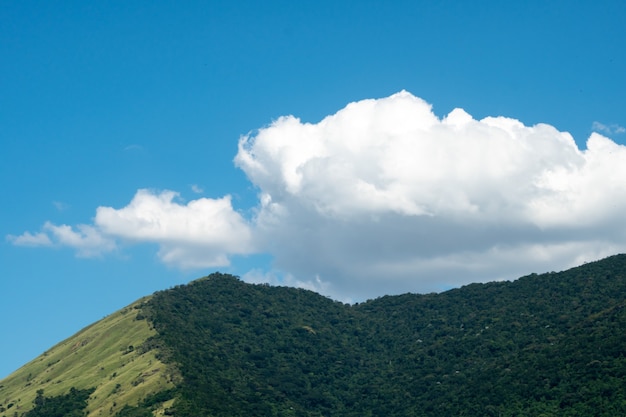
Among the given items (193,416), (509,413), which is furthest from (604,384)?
(193,416)

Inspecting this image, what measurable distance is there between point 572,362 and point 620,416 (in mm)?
32092

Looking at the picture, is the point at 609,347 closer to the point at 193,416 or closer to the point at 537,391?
the point at 537,391

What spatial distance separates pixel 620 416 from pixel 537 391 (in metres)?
28.5

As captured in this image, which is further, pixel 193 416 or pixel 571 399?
pixel 193 416

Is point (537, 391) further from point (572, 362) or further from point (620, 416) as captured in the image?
point (620, 416)

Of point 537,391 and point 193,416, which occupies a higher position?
point 193,416

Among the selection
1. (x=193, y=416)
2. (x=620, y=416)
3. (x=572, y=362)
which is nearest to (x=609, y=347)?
(x=572, y=362)

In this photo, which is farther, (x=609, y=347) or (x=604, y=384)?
(x=609, y=347)

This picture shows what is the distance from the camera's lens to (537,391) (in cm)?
19475

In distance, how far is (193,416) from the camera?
199375mm

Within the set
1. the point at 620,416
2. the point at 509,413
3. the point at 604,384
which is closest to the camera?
the point at 620,416

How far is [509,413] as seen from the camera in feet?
634

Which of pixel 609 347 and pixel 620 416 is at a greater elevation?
pixel 609 347

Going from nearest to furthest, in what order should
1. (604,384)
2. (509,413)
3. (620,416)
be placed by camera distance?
(620,416), (604,384), (509,413)
